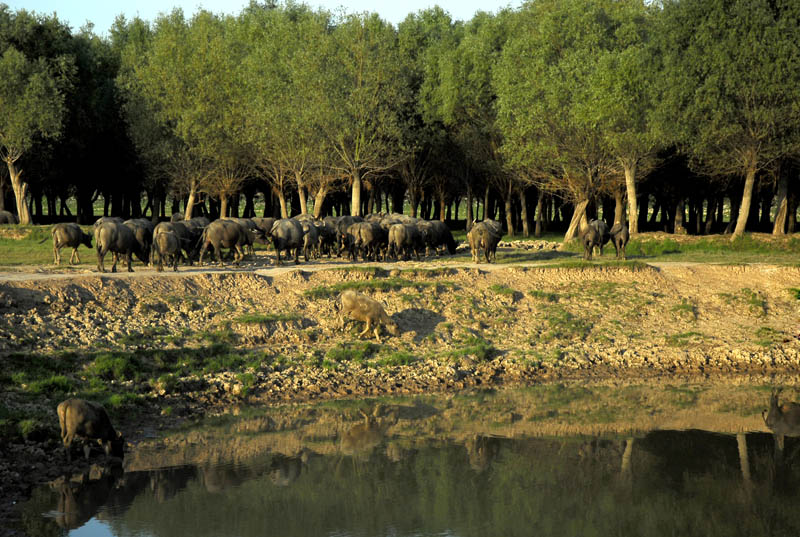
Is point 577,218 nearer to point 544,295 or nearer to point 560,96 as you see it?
point 560,96

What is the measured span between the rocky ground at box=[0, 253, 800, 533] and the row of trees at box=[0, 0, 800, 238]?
1126 centimetres

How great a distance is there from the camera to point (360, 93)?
4922cm

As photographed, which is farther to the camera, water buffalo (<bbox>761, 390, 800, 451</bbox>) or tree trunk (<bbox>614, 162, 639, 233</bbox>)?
tree trunk (<bbox>614, 162, 639, 233</bbox>)

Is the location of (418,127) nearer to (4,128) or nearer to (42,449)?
(4,128)

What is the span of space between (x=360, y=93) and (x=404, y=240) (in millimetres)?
15597

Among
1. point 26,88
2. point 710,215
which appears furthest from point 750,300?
point 26,88

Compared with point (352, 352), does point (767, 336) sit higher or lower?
lower

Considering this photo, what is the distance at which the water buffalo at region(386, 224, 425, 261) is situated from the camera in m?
36.6

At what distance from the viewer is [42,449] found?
16281 mm

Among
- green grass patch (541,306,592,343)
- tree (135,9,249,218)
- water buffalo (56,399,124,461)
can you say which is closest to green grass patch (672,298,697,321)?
green grass patch (541,306,592,343)

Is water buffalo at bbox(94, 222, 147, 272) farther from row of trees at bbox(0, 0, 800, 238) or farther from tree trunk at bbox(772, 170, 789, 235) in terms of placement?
tree trunk at bbox(772, 170, 789, 235)

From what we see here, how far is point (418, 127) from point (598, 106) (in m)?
18.5

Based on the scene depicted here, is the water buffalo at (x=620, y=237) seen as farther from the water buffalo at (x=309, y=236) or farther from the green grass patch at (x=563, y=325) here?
the water buffalo at (x=309, y=236)

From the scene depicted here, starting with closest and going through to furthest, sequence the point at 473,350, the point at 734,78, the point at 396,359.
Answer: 1. the point at 396,359
2. the point at 473,350
3. the point at 734,78
